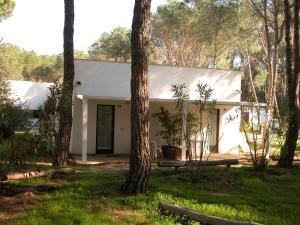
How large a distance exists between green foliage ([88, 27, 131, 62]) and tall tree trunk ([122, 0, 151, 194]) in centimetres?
4129

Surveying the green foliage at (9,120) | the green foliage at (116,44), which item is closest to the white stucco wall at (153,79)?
the green foliage at (9,120)

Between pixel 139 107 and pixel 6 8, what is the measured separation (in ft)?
64.2

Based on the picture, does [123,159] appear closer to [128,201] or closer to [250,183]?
[250,183]

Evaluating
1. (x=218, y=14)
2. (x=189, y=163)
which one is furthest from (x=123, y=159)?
(x=218, y=14)

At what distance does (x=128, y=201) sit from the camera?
8.11m

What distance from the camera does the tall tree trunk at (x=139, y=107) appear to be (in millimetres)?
8523

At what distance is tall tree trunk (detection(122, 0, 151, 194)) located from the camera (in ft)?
28.0

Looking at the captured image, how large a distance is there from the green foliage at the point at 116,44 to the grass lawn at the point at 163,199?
129ft

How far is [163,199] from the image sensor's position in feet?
27.4

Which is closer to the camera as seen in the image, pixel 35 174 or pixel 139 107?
pixel 139 107

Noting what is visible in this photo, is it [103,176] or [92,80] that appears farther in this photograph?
[92,80]

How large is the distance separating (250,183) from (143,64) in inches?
173

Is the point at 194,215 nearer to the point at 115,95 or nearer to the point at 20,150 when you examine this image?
the point at 20,150

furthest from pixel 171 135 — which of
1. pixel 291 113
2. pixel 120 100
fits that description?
pixel 291 113
